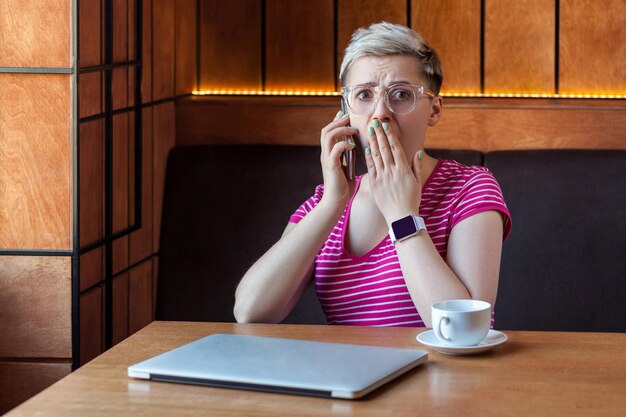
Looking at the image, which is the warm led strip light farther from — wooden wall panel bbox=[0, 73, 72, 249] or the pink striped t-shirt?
the pink striped t-shirt

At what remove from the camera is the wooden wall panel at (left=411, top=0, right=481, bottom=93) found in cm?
285

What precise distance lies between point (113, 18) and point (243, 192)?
598 millimetres

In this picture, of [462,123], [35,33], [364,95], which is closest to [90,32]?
[35,33]

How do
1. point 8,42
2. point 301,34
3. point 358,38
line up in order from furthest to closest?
1. point 301,34
2. point 8,42
3. point 358,38

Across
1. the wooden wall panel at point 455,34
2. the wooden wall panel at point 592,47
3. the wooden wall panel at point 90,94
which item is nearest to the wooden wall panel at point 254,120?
the wooden wall panel at point 455,34

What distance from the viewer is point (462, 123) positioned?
272cm

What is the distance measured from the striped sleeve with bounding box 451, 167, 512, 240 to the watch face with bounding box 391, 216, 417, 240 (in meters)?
0.13

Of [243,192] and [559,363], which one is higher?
[243,192]

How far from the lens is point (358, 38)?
6.03 feet

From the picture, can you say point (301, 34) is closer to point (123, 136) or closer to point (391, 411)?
point (123, 136)

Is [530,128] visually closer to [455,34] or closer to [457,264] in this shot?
[455,34]

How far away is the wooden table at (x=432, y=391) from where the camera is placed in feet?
3.51

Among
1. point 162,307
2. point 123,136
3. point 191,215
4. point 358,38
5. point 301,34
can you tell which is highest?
point 301,34

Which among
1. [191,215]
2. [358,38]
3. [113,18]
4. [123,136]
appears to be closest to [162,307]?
[191,215]
